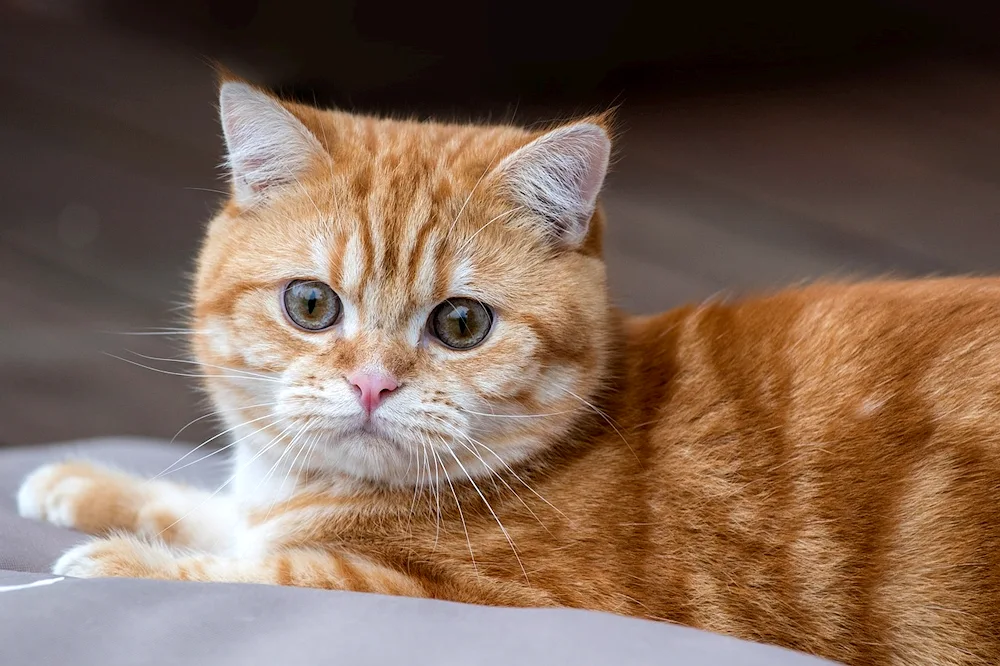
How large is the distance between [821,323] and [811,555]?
41 centimetres

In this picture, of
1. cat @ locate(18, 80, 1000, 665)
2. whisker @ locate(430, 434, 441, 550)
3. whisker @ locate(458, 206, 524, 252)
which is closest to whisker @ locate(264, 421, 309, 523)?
cat @ locate(18, 80, 1000, 665)

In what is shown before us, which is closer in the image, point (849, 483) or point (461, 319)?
point (849, 483)

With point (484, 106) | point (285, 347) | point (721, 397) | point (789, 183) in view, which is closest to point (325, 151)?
point (285, 347)

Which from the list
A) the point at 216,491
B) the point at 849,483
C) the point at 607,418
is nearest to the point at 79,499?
the point at 216,491

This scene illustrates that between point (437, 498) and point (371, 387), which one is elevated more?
point (371, 387)

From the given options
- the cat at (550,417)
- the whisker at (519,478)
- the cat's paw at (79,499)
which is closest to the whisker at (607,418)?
the cat at (550,417)

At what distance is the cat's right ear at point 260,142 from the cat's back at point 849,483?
0.78 meters

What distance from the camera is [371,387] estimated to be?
1324 mm

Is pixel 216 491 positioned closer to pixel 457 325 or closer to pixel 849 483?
pixel 457 325

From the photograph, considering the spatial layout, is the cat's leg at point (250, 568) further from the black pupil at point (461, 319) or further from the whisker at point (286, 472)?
the black pupil at point (461, 319)

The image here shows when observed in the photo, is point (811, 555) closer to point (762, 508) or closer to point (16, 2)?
point (762, 508)

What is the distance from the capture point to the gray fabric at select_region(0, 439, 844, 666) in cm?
98

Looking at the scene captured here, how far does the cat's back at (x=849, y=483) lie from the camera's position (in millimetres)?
1285

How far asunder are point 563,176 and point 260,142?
21.3 inches
